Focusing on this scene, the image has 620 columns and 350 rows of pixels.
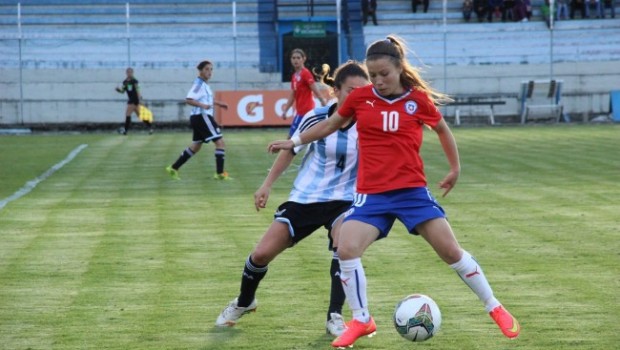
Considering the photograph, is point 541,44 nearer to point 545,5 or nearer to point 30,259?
point 545,5

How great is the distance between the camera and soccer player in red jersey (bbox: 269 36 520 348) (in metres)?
7.18

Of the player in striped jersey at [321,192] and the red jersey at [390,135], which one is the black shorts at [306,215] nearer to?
the player in striped jersey at [321,192]

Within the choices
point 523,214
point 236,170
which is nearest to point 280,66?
point 236,170

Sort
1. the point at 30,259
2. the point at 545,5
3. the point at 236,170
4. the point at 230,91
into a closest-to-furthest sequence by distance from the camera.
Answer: the point at 30,259 < the point at 236,170 < the point at 230,91 < the point at 545,5

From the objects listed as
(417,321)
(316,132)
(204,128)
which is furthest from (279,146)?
(204,128)

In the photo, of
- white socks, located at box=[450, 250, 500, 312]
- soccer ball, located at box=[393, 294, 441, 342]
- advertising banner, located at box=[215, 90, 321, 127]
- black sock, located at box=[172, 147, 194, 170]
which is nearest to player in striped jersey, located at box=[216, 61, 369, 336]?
soccer ball, located at box=[393, 294, 441, 342]

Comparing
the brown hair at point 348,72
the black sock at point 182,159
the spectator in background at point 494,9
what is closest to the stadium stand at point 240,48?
the spectator in background at point 494,9

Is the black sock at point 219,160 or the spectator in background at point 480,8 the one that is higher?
the spectator in background at point 480,8

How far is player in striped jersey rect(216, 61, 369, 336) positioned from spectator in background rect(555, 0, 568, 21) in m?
38.7

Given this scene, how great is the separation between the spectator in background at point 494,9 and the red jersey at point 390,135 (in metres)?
38.5

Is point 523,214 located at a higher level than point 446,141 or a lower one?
lower

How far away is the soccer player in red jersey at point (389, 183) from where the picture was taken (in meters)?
7.18

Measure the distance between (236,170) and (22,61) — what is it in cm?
2044

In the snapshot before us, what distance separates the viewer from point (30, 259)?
11469 mm
